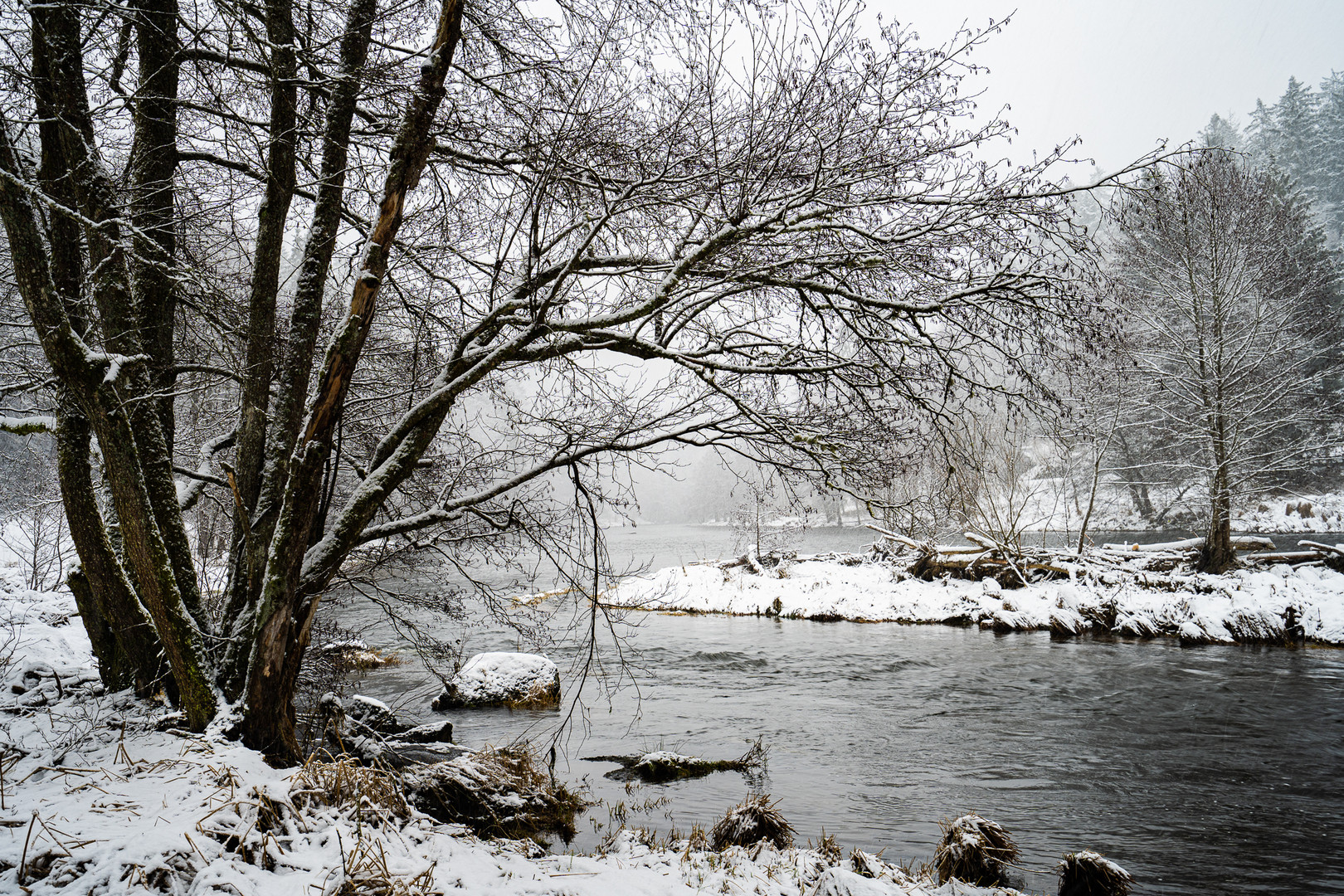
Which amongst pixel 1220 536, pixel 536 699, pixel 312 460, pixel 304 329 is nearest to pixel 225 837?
pixel 312 460

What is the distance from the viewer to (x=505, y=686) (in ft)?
32.4

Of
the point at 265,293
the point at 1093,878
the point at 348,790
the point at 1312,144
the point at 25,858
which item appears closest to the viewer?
the point at 25,858

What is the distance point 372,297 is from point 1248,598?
1630cm

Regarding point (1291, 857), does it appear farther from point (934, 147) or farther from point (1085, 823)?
point (934, 147)

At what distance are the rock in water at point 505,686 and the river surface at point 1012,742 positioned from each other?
0.30m

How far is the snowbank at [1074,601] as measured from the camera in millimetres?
12539

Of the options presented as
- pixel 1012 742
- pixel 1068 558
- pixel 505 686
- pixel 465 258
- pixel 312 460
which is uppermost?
pixel 465 258

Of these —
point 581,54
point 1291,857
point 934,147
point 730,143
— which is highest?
point 581,54

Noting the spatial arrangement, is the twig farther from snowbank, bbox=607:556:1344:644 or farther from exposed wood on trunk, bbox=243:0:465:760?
snowbank, bbox=607:556:1344:644

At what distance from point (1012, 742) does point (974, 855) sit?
3925mm

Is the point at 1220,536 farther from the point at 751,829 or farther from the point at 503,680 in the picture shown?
the point at 503,680

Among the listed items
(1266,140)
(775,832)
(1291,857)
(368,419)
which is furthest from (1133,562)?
(1266,140)

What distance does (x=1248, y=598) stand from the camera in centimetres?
1298

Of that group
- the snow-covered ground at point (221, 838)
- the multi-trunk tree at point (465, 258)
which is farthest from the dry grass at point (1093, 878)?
the multi-trunk tree at point (465, 258)
